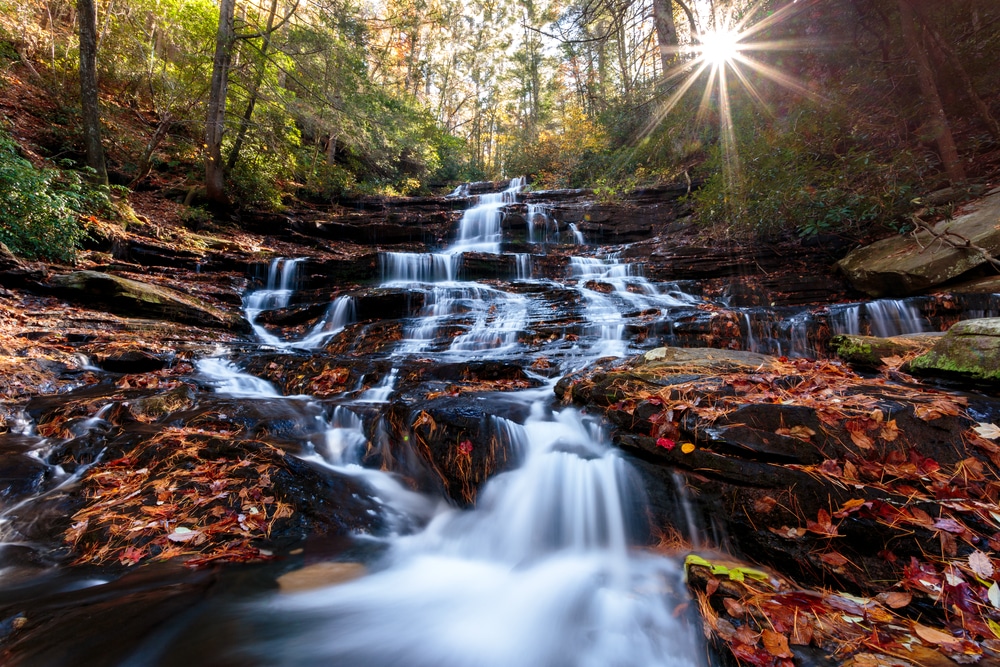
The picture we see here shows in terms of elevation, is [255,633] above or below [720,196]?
below

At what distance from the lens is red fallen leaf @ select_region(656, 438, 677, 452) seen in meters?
2.74

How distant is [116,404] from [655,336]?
6.36 m

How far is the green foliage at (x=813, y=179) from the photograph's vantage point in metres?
6.71

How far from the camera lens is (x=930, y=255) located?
5930mm

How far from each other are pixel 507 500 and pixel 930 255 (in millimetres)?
7049

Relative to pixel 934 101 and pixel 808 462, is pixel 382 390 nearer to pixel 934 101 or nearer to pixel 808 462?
pixel 808 462

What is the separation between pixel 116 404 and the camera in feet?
13.0

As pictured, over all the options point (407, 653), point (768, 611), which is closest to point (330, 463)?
point (407, 653)

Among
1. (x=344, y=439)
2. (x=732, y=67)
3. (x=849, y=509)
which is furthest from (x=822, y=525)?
(x=732, y=67)

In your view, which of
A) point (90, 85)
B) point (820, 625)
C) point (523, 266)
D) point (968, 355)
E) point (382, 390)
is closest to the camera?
point (820, 625)

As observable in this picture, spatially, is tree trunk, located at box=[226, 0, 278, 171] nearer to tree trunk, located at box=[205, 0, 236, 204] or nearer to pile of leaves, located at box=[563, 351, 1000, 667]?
tree trunk, located at box=[205, 0, 236, 204]

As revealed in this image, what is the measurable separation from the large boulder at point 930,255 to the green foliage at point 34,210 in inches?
505

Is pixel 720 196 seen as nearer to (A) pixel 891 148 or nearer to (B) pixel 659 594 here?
(A) pixel 891 148

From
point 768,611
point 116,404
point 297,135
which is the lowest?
point 768,611
